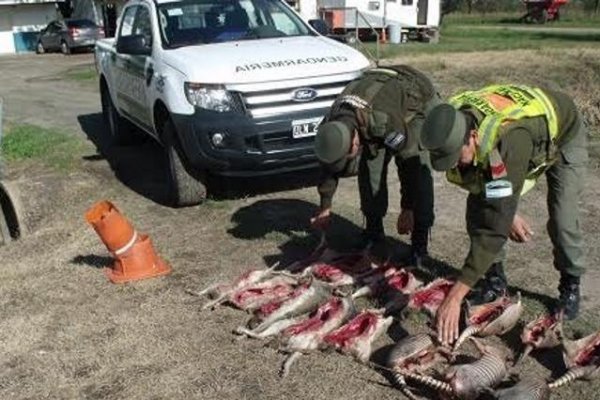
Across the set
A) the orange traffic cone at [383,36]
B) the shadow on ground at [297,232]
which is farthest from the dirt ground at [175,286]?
the orange traffic cone at [383,36]

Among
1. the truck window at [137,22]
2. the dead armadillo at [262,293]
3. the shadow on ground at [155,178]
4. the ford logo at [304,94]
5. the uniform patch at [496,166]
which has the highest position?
the truck window at [137,22]

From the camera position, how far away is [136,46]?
7102mm

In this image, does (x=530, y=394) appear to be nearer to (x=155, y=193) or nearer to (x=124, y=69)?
(x=155, y=193)

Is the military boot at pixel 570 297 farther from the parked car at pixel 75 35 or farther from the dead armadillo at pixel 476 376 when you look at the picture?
the parked car at pixel 75 35

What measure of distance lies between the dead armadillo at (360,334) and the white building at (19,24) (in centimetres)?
3853

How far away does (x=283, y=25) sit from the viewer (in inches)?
297

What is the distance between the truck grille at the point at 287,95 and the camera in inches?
248

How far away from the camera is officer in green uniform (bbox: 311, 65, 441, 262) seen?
160 inches

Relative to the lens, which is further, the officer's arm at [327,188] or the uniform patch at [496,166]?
the officer's arm at [327,188]

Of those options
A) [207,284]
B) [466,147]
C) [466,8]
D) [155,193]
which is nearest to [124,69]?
[155,193]

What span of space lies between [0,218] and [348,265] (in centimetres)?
347

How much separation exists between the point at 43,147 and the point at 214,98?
4.85 m

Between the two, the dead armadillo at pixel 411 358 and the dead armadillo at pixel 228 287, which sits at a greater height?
the dead armadillo at pixel 411 358

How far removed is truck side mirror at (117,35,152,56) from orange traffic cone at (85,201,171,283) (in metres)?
2.29
